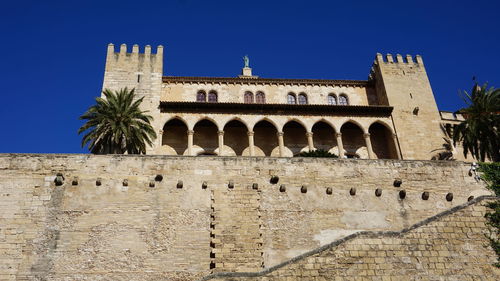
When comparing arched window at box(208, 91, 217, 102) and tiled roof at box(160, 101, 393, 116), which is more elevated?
arched window at box(208, 91, 217, 102)

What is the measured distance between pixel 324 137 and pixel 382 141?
4.16m

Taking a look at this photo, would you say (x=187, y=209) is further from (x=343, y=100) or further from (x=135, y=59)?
(x=343, y=100)

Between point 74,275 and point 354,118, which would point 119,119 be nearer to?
point 74,275

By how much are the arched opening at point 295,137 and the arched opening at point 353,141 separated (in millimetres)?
2863

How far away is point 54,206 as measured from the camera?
17.0 meters

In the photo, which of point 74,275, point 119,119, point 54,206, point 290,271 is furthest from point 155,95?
point 290,271

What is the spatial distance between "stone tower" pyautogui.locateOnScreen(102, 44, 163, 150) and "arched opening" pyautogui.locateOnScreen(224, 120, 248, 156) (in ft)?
15.7

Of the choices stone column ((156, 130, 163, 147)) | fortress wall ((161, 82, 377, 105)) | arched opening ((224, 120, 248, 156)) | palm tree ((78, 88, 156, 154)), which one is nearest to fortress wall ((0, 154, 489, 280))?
palm tree ((78, 88, 156, 154))

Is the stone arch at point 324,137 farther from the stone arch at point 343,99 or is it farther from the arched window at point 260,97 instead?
the arched window at point 260,97

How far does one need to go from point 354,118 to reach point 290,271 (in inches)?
867

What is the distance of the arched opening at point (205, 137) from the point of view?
104ft

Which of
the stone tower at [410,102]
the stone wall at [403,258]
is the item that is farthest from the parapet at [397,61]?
the stone wall at [403,258]

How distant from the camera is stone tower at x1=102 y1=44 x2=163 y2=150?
31.8 m

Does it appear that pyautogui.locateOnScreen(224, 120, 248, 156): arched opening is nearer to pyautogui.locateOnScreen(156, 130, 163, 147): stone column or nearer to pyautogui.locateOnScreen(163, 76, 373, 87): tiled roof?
pyautogui.locateOnScreen(163, 76, 373, 87): tiled roof
